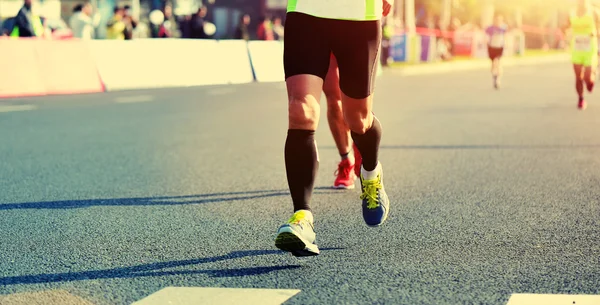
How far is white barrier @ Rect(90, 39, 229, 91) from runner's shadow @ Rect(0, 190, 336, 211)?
10914 millimetres

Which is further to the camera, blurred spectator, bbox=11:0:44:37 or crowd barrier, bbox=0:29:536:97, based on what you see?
blurred spectator, bbox=11:0:44:37

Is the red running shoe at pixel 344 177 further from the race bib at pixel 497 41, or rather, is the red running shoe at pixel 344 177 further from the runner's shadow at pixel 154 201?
the race bib at pixel 497 41

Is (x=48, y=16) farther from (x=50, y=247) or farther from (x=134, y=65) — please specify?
(x=50, y=247)

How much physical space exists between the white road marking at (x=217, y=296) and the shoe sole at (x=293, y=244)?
1.33 ft

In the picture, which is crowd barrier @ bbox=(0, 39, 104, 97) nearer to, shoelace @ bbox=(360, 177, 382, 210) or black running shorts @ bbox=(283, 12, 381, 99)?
shoelace @ bbox=(360, 177, 382, 210)

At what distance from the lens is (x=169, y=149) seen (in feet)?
31.3

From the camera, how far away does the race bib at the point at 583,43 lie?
14516 mm

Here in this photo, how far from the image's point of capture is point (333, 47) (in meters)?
4.65

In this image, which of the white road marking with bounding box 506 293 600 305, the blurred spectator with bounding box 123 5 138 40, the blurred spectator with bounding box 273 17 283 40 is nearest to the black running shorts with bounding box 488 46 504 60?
the blurred spectator with bounding box 273 17 283 40

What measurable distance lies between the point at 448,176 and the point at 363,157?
257 centimetres

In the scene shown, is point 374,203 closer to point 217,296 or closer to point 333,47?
point 333,47

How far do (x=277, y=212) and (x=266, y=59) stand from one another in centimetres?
1579

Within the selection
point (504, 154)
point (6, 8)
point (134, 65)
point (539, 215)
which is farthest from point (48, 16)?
point (539, 215)

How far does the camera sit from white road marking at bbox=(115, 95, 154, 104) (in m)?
16.0
